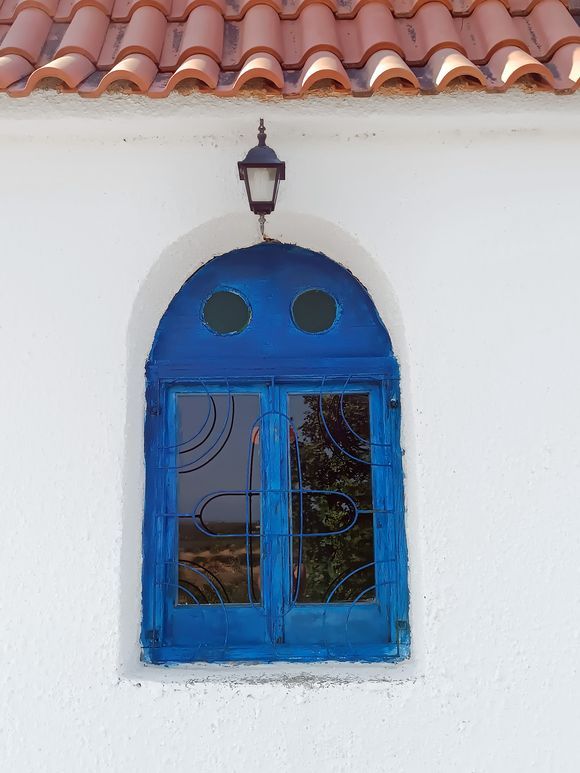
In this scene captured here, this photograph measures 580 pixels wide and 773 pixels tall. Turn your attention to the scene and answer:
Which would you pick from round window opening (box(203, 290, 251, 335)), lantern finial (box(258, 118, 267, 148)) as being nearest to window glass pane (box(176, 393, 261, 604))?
round window opening (box(203, 290, 251, 335))

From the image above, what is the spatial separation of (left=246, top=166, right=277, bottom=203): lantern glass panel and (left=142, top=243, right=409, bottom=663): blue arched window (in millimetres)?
516

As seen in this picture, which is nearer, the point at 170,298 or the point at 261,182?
the point at 261,182

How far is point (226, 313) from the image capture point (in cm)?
323

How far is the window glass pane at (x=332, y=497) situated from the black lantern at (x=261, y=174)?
2.71ft

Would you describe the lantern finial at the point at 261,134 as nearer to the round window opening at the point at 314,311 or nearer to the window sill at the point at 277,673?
the round window opening at the point at 314,311

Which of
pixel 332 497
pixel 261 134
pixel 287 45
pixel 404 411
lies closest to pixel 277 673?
pixel 332 497

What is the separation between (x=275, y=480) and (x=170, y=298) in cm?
90

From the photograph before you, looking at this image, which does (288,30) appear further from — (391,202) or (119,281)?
(119,281)

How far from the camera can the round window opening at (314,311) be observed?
3.20m

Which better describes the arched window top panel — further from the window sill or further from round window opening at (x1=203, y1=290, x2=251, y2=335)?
the window sill

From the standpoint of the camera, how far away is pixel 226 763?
2656 mm

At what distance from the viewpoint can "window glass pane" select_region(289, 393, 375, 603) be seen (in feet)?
10.00

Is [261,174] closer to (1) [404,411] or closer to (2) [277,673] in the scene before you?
(1) [404,411]

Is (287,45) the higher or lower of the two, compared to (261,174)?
higher
